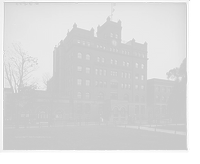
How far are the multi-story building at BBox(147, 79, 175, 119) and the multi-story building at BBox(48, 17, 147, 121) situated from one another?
7.91 feet

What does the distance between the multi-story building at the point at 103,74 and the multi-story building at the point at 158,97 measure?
7.91ft

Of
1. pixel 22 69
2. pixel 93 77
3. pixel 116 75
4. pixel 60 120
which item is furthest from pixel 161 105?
pixel 22 69

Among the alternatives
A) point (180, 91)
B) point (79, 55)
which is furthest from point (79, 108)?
point (180, 91)

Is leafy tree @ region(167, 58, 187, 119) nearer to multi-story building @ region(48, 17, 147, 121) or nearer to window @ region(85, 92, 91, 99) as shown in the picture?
multi-story building @ region(48, 17, 147, 121)

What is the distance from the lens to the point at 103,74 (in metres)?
33.6

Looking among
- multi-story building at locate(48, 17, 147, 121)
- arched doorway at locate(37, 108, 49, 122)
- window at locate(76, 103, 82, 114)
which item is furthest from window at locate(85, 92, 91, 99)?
arched doorway at locate(37, 108, 49, 122)

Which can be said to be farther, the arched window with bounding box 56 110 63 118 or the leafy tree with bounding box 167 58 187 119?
the arched window with bounding box 56 110 63 118

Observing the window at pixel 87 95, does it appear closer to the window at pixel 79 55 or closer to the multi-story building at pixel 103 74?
the multi-story building at pixel 103 74

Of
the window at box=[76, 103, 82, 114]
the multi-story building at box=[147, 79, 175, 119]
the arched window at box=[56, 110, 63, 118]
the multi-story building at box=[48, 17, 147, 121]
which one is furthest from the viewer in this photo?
the multi-story building at box=[147, 79, 175, 119]

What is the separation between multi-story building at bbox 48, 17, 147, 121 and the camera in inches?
1234

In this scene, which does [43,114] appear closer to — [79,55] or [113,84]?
[79,55]
